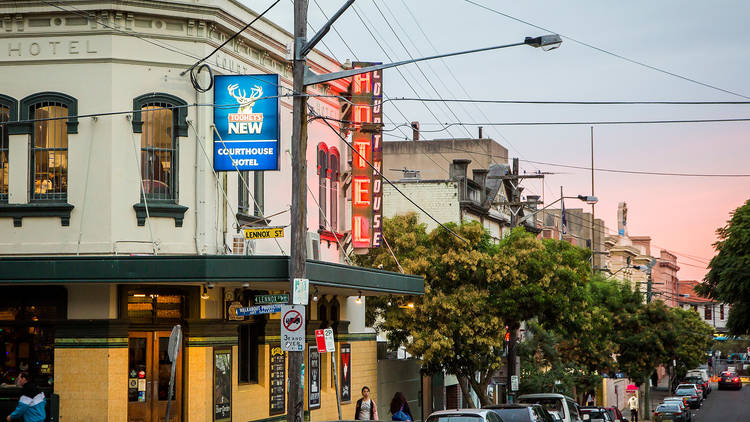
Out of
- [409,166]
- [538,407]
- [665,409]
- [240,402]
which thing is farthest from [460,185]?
[240,402]

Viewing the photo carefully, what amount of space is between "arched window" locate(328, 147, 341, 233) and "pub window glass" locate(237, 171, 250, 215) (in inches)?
217

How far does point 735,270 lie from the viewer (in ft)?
127

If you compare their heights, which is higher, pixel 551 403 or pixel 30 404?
pixel 30 404

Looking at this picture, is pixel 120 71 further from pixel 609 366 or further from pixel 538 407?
pixel 609 366

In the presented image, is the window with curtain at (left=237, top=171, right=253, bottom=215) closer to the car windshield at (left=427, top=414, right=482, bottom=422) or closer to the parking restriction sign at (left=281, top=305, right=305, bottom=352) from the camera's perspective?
the parking restriction sign at (left=281, top=305, right=305, bottom=352)

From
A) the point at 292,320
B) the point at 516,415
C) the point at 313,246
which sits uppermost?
the point at 313,246

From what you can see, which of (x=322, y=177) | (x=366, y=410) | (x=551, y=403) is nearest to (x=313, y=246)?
(x=322, y=177)

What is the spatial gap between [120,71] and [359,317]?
1265 centimetres

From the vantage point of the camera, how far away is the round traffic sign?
18406 mm

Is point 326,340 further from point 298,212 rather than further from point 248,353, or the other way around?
point 248,353

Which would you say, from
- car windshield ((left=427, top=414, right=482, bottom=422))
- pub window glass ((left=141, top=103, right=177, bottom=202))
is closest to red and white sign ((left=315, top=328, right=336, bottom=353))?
car windshield ((left=427, top=414, right=482, bottom=422))

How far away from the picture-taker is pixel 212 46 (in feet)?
75.2

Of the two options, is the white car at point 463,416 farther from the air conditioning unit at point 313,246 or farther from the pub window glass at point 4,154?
the pub window glass at point 4,154

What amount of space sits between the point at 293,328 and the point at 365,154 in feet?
36.4
